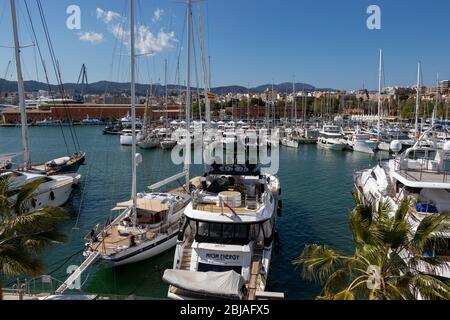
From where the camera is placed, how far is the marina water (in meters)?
18.3

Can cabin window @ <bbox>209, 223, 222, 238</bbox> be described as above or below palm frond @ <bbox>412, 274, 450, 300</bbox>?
below

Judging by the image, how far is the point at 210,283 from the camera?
13.6m

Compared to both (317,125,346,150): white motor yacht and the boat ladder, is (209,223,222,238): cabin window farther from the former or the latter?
(317,125,346,150): white motor yacht

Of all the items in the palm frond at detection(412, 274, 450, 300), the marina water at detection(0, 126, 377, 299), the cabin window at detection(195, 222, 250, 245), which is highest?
the palm frond at detection(412, 274, 450, 300)

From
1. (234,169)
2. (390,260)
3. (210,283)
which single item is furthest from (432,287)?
(234,169)

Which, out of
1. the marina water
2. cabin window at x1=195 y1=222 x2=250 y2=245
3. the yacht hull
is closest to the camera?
cabin window at x1=195 y1=222 x2=250 y2=245

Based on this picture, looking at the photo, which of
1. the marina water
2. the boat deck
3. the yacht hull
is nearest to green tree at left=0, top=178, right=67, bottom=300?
the marina water

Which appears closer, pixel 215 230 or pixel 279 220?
pixel 215 230

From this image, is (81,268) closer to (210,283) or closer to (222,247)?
(222,247)

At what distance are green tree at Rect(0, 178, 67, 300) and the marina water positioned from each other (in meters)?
5.56

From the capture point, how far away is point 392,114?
147750 mm

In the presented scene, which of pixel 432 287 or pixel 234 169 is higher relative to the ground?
pixel 234 169

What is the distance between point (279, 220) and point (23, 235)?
20666mm
